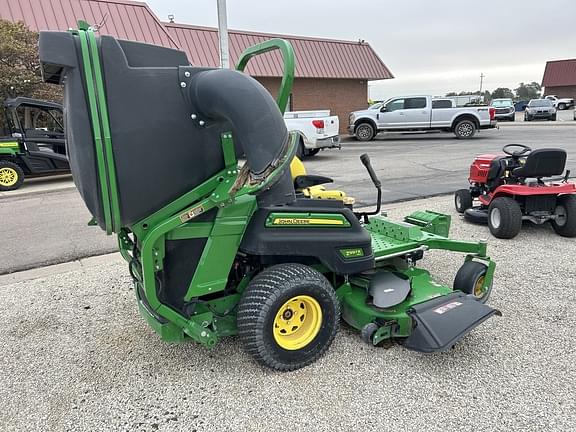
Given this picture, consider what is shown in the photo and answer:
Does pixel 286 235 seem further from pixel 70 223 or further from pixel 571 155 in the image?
pixel 571 155

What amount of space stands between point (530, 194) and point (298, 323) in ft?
12.5

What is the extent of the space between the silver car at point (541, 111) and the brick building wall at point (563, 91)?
24468 millimetres

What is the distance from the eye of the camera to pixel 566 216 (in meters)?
5.31

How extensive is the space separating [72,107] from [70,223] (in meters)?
5.32

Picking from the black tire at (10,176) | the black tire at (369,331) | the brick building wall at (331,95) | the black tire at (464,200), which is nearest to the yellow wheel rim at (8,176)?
the black tire at (10,176)

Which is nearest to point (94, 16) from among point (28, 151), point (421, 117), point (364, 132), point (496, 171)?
point (28, 151)

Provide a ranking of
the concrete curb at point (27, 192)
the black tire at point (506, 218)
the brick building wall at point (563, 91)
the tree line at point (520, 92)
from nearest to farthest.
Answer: the black tire at point (506, 218), the concrete curb at point (27, 192), the brick building wall at point (563, 91), the tree line at point (520, 92)

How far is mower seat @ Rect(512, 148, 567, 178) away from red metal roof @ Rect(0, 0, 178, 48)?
43.0 ft

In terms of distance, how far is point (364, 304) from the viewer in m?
3.05

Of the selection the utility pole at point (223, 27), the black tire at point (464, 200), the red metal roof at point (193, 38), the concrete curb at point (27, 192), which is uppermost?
the red metal roof at point (193, 38)

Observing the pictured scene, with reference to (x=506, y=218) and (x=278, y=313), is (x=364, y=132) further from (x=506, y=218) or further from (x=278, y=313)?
(x=278, y=313)

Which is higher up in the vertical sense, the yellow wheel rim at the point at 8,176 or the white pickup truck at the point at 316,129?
the white pickup truck at the point at 316,129

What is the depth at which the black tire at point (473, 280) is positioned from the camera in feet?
11.1

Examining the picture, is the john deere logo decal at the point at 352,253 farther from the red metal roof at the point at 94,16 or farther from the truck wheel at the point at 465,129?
the truck wheel at the point at 465,129
